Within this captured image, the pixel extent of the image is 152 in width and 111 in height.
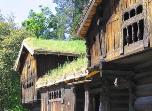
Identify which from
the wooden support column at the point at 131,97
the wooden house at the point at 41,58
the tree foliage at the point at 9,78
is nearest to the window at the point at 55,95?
the wooden house at the point at 41,58

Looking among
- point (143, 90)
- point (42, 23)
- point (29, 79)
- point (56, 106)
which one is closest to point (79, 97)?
point (56, 106)

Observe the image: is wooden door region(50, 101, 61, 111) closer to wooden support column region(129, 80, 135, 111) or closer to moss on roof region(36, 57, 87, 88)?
moss on roof region(36, 57, 87, 88)

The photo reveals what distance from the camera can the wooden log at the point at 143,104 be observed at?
1474 cm

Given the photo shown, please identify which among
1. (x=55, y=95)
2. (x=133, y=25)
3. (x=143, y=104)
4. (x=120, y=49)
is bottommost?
(x=143, y=104)

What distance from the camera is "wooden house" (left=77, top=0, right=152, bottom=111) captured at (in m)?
14.1

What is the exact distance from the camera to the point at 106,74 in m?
15.9

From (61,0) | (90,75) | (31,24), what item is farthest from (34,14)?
(90,75)

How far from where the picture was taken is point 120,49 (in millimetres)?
15117

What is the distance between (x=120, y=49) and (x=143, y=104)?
1990 mm

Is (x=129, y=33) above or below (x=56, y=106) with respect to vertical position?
above

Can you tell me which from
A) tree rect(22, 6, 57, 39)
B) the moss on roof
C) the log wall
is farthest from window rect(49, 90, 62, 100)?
tree rect(22, 6, 57, 39)

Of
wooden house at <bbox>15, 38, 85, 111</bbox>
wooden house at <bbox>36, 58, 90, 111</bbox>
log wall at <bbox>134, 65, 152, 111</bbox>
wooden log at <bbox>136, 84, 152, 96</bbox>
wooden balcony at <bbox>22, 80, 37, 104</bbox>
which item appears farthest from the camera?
wooden balcony at <bbox>22, 80, 37, 104</bbox>

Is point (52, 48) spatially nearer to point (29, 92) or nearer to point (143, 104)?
point (29, 92)

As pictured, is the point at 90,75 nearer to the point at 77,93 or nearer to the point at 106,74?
the point at 106,74
